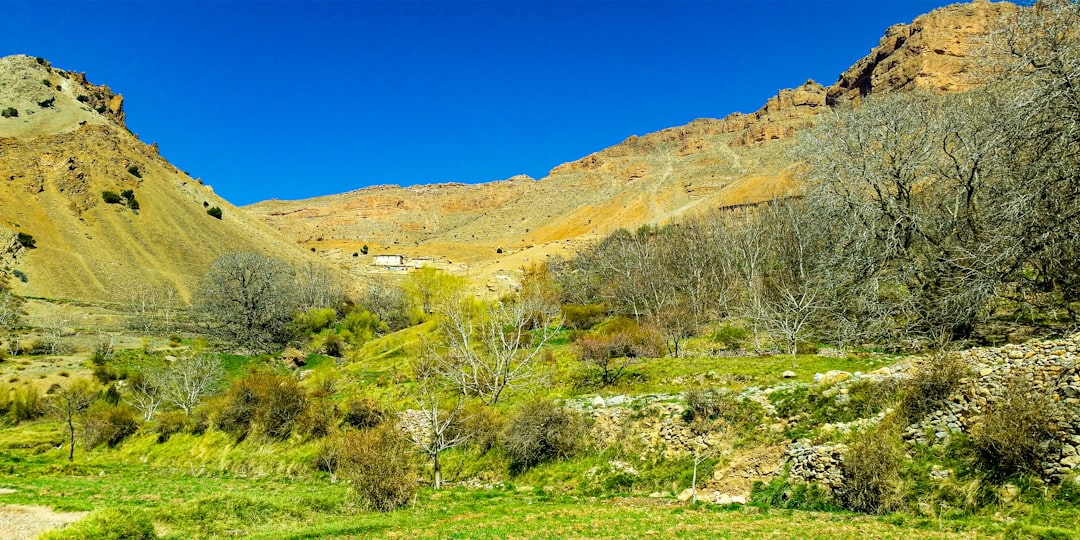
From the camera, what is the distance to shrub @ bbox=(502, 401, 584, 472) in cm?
1917

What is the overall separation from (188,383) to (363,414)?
62.0 feet

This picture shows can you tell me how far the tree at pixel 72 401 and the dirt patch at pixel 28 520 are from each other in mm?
18092

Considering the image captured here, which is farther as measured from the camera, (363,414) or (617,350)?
(617,350)

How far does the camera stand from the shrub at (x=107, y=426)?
32.5m

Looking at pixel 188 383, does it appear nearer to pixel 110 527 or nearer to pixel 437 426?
pixel 437 426

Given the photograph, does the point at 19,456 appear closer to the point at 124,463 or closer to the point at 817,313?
the point at 124,463

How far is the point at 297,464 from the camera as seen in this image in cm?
2511

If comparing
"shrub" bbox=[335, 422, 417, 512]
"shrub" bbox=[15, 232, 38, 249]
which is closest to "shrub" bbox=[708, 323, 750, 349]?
"shrub" bbox=[335, 422, 417, 512]

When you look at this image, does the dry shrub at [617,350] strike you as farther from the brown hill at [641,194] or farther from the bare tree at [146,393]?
the brown hill at [641,194]

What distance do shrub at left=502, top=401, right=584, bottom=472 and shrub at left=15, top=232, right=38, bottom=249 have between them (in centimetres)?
8185

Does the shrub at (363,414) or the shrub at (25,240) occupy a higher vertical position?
the shrub at (25,240)

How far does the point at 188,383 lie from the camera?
36125mm

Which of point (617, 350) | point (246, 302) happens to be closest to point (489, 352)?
point (617, 350)

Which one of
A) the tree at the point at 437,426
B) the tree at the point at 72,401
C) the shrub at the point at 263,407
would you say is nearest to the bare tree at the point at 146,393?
the tree at the point at 72,401
